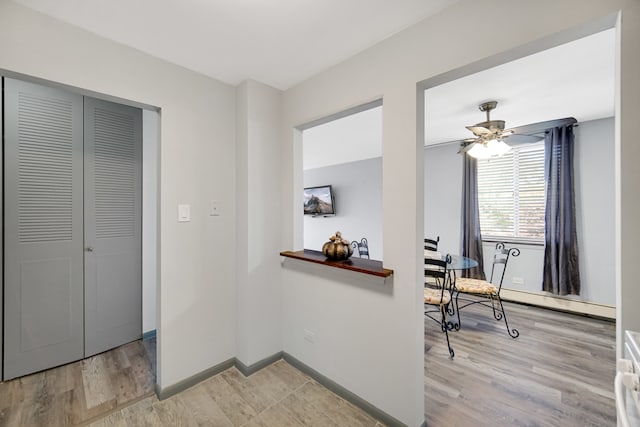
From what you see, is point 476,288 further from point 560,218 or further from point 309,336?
point 309,336

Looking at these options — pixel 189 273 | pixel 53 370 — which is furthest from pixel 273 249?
pixel 53 370

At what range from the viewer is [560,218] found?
336 cm

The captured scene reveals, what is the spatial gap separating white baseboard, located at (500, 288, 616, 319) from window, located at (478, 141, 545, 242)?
0.75m

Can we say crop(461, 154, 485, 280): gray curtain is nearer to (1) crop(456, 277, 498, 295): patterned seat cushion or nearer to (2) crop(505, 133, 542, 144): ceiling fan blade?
(2) crop(505, 133, 542, 144): ceiling fan blade

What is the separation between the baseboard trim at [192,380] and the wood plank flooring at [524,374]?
1544 millimetres

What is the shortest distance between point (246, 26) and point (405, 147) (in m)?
1.14

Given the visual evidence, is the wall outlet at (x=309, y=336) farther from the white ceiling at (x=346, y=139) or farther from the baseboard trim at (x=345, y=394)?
the white ceiling at (x=346, y=139)

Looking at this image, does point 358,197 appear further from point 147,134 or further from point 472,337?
point 147,134

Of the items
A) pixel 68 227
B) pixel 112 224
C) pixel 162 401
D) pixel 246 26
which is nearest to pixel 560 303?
pixel 162 401

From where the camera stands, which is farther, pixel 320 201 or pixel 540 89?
pixel 320 201

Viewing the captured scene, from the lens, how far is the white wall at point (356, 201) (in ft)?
17.7

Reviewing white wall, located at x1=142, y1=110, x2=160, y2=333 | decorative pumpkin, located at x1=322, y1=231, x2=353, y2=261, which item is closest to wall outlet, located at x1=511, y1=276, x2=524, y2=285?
decorative pumpkin, located at x1=322, y1=231, x2=353, y2=261

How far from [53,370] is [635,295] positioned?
361 centimetres

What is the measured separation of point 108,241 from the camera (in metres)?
2.43
